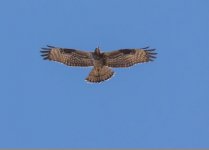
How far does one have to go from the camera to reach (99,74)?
17641mm

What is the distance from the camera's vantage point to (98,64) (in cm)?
1784

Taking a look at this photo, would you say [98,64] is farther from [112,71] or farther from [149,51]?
[149,51]

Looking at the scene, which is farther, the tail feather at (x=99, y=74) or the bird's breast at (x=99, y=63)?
the bird's breast at (x=99, y=63)

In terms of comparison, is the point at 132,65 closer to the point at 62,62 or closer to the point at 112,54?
the point at 112,54

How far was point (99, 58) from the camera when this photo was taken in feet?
58.5

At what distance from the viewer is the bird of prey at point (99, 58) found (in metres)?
17.7

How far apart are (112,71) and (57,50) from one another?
186 centimetres

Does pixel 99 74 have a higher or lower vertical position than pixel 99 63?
lower

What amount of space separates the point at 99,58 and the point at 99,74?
1.62 feet

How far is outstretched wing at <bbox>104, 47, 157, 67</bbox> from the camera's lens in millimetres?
18047

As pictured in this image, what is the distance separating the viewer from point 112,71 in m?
17.8

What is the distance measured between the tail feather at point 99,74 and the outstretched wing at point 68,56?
45cm

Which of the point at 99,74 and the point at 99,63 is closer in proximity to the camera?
the point at 99,74

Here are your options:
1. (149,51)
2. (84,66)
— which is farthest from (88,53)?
(149,51)
